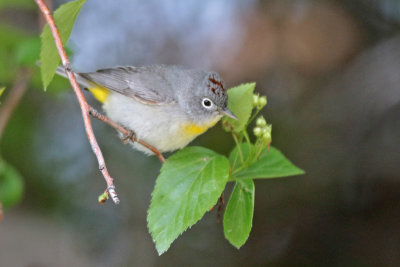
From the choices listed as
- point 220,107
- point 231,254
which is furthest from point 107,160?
point 220,107

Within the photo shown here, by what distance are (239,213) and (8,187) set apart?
1.47 metres

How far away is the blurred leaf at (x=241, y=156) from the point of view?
1894 mm

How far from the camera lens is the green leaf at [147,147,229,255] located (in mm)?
1660

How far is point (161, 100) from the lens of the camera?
2498 mm

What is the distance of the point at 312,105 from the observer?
479 centimetres

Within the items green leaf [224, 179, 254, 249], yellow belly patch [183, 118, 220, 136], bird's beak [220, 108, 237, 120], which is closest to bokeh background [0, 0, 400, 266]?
yellow belly patch [183, 118, 220, 136]

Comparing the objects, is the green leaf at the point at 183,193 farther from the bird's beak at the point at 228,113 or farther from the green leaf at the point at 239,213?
the bird's beak at the point at 228,113

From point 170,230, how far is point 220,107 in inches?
31.5

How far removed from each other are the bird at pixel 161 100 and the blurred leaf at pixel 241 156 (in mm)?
286

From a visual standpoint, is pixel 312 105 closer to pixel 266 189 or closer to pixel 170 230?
pixel 266 189

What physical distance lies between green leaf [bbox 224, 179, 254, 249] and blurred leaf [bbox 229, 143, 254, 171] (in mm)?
132

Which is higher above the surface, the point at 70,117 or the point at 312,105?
the point at 312,105

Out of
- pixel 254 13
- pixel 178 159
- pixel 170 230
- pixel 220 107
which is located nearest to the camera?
pixel 170 230

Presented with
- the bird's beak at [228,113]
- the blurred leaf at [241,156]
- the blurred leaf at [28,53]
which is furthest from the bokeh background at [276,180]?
the blurred leaf at [241,156]
